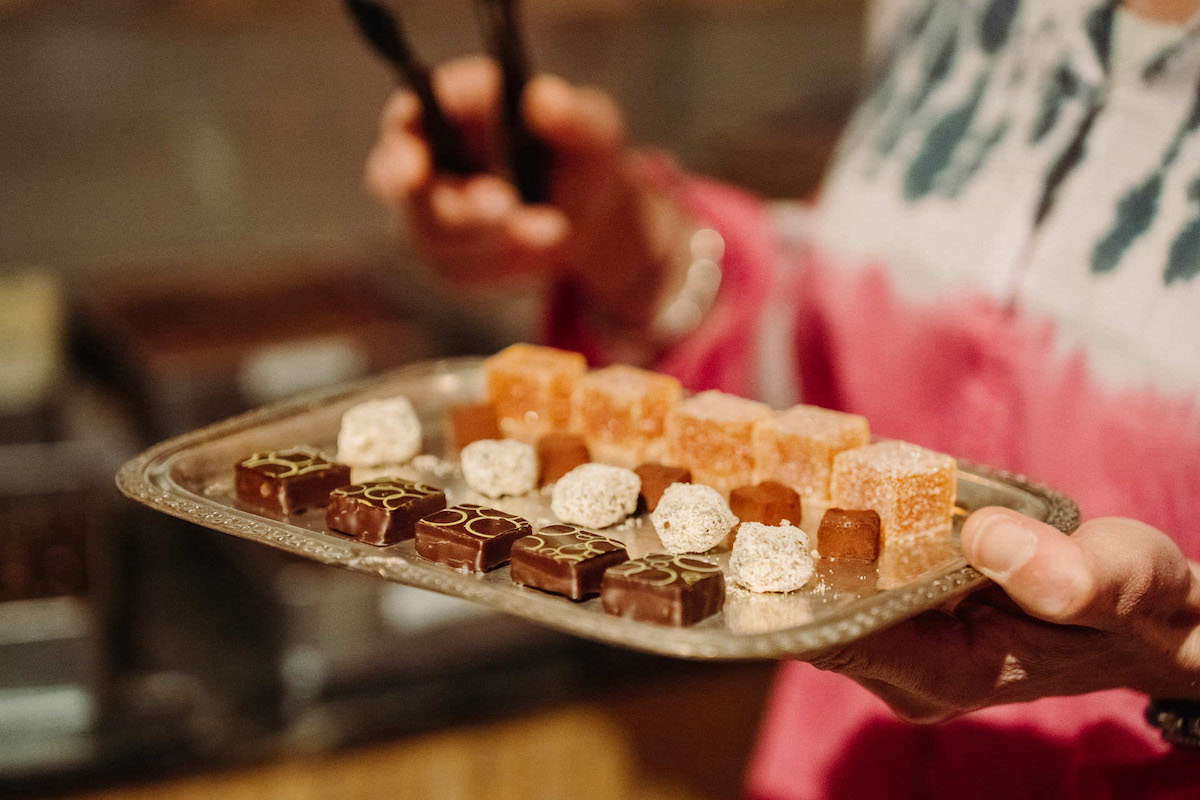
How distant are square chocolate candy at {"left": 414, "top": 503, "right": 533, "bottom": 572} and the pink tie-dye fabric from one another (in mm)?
513

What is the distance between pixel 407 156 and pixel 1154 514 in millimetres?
897

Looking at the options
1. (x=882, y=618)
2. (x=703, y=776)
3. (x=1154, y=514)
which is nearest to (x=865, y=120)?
(x=1154, y=514)

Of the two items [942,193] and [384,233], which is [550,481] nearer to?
[942,193]

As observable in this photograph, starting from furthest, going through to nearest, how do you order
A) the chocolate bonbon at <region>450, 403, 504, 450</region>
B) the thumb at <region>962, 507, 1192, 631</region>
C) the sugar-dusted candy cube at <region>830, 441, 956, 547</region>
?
the chocolate bonbon at <region>450, 403, 504, 450</region> → the sugar-dusted candy cube at <region>830, 441, 956, 547</region> → the thumb at <region>962, 507, 1192, 631</region>

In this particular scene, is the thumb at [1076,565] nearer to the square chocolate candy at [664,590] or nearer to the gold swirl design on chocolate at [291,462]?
the square chocolate candy at [664,590]

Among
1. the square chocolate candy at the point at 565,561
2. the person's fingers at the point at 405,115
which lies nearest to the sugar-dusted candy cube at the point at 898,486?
the square chocolate candy at the point at 565,561

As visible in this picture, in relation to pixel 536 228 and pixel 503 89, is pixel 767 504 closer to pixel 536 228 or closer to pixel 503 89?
pixel 536 228

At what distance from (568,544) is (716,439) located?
0.26m

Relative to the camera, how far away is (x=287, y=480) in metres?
0.93

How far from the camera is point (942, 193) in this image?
3.90 ft

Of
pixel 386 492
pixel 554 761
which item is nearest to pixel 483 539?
pixel 386 492

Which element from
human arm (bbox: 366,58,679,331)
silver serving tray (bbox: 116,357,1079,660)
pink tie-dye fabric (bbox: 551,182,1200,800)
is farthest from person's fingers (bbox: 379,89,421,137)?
pink tie-dye fabric (bbox: 551,182,1200,800)

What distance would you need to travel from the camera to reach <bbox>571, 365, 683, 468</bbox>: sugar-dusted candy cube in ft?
3.51

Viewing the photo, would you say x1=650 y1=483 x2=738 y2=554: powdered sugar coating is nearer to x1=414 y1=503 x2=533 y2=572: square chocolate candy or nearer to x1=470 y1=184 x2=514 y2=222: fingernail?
x1=414 y1=503 x2=533 y2=572: square chocolate candy
